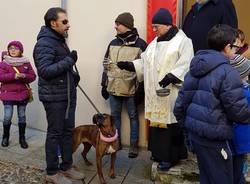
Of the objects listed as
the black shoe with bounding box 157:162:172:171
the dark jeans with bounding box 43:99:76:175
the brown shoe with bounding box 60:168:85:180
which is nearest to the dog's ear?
the dark jeans with bounding box 43:99:76:175

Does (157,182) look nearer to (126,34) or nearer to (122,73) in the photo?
(122,73)

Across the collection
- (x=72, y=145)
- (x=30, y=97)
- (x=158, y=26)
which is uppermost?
(x=158, y=26)

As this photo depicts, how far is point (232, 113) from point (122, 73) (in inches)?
92.8

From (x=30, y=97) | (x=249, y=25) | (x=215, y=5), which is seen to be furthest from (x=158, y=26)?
(x=30, y=97)

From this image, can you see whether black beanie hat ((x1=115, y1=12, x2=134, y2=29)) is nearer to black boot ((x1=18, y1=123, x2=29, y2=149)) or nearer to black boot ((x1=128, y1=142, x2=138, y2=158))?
black boot ((x1=128, y1=142, x2=138, y2=158))

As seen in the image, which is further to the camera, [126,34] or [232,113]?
[126,34]

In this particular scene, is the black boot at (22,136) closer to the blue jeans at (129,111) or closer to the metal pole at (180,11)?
the blue jeans at (129,111)

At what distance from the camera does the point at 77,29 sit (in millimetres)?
5883

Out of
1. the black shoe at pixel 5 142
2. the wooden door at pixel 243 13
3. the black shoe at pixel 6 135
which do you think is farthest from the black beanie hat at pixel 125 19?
the black shoe at pixel 5 142

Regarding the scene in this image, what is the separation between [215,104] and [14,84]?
3274 millimetres

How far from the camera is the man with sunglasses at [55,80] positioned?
426 cm

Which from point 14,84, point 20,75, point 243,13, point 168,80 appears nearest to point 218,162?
point 168,80

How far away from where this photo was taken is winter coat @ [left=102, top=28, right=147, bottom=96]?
5.24 meters

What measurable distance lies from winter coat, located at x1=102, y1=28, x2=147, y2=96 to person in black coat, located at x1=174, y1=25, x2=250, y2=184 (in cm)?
189
